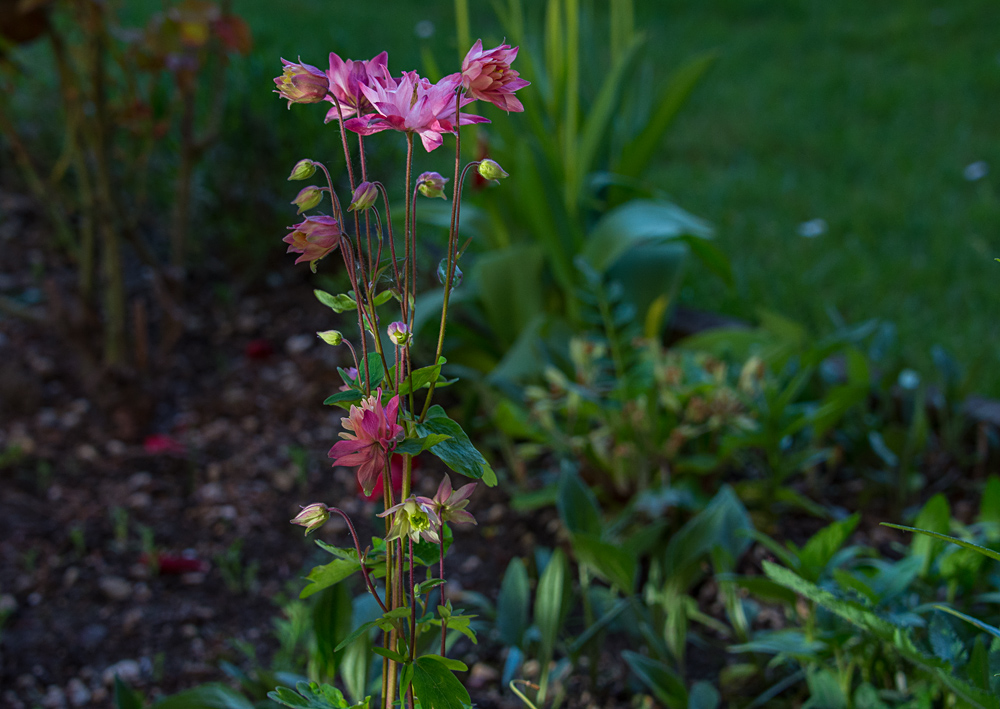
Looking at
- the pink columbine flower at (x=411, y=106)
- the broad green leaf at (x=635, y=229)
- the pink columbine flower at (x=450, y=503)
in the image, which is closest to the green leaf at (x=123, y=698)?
the pink columbine flower at (x=450, y=503)

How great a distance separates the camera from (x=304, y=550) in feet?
5.32

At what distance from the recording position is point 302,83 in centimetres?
65

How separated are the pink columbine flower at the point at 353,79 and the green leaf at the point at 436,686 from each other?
1.50ft

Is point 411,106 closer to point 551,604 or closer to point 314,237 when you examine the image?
point 314,237

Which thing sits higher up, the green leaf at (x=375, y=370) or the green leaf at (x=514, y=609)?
the green leaf at (x=375, y=370)

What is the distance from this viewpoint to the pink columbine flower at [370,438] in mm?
662

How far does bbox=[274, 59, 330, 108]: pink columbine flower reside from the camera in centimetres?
65

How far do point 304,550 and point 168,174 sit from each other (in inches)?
55.5

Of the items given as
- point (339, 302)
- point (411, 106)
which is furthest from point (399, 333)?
point (411, 106)

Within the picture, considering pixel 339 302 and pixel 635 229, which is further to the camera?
pixel 635 229

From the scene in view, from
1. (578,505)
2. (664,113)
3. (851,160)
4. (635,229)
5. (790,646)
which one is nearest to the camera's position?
(790,646)

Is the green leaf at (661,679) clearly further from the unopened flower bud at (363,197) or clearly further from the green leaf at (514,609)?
the unopened flower bud at (363,197)

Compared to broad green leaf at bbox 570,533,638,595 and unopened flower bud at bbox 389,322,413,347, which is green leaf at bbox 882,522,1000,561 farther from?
broad green leaf at bbox 570,533,638,595

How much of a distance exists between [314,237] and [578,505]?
0.85 meters
